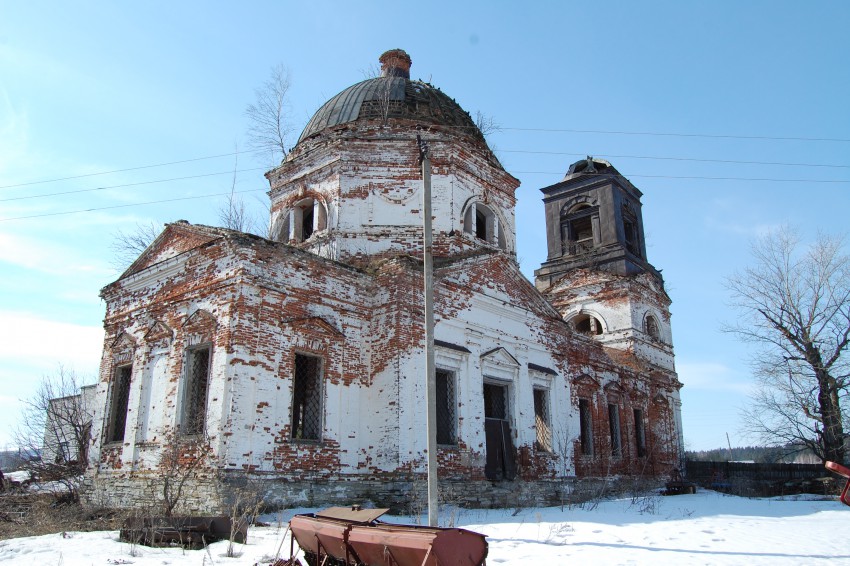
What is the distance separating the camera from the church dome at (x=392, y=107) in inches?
663

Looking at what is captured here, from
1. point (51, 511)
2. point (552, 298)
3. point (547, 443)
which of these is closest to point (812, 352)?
point (552, 298)

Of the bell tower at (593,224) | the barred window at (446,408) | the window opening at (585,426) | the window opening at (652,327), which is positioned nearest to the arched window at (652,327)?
the window opening at (652,327)

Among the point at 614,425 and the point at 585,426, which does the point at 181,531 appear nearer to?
the point at 585,426

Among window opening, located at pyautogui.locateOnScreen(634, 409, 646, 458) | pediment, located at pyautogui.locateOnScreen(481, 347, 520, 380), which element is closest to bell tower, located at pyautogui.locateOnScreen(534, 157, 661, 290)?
window opening, located at pyautogui.locateOnScreen(634, 409, 646, 458)

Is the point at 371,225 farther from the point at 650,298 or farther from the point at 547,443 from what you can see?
the point at 650,298

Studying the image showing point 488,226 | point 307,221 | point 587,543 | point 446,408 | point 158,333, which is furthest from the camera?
point 488,226

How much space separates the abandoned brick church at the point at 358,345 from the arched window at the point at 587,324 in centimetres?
364

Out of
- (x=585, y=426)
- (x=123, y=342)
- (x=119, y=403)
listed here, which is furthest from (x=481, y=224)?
(x=119, y=403)

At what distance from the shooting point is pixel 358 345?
516 inches

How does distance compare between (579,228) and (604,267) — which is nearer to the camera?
(604,267)

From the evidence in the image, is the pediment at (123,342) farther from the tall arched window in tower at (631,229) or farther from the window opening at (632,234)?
the window opening at (632,234)

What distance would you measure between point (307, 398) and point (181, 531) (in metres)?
4.58

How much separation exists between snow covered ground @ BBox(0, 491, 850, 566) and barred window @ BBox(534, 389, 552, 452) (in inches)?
144

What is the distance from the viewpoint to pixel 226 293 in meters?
11.7
